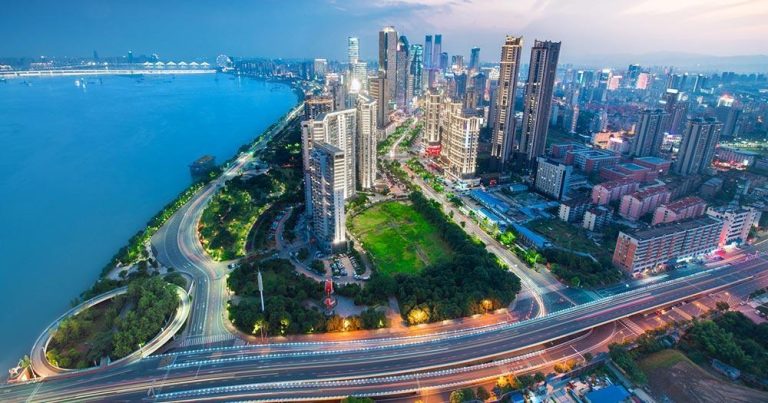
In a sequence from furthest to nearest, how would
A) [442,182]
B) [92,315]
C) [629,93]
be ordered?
[629,93] → [442,182] → [92,315]

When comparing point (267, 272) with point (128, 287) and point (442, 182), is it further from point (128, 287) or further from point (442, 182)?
point (442, 182)

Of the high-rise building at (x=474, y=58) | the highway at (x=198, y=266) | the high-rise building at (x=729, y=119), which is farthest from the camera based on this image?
the high-rise building at (x=474, y=58)

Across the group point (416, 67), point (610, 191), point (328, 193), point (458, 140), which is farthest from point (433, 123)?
point (416, 67)

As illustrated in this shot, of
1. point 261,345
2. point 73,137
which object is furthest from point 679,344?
point 73,137

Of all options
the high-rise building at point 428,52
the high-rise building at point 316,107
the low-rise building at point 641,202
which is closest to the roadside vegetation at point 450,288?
the low-rise building at point 641,202

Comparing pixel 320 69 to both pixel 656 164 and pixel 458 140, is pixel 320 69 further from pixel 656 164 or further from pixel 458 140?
pixel 656 164

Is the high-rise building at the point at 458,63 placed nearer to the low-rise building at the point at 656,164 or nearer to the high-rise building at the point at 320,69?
the high-rise building at the point at 320,69
